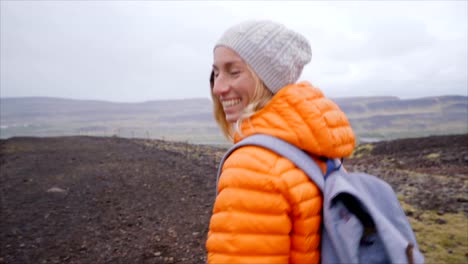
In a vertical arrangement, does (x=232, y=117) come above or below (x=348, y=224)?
above

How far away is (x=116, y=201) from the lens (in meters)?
Answer: 8.42

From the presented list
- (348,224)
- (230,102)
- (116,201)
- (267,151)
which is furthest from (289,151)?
(116,201)

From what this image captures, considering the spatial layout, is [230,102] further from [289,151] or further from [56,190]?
[56,190]

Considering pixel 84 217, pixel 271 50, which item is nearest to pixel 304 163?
pixel 271 50

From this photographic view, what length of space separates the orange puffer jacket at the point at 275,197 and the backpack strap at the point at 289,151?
0.02 meters

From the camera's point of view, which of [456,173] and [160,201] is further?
[456,173]

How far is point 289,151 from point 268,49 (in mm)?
483

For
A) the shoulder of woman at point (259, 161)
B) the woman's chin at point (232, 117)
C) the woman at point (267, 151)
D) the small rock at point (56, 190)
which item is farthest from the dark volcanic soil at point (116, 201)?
the shoulder of woman at point (259, 161)

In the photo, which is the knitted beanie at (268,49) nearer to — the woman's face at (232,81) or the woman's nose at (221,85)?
the woman's face at (232,81)

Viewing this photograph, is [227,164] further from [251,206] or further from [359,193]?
[359,193]

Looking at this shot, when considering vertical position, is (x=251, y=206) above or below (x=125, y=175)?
above

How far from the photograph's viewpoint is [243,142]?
4.42ft

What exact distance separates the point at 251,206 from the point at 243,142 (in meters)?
0.25

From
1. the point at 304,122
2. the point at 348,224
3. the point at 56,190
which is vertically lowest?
the point at 56,190
